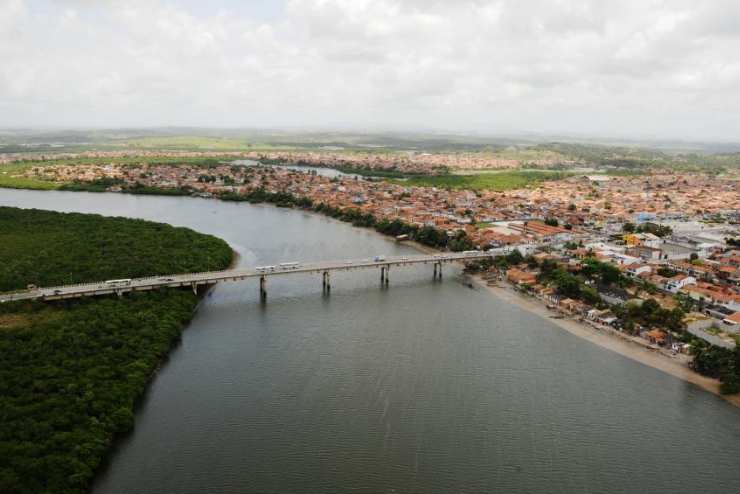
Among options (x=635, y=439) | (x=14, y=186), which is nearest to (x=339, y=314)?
(x=635, y=439)

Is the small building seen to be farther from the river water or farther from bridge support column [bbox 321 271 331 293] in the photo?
bridge support column [bbox 321 271 331 293]

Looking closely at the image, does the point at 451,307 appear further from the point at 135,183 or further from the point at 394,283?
the point at 135,183

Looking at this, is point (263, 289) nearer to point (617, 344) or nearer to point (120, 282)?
point (120, 282)

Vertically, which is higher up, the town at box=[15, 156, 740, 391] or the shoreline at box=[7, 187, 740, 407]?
the town at box=[15, 156, 740, 391]

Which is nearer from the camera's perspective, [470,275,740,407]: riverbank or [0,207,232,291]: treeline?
[470,275,740,407]: riverbank

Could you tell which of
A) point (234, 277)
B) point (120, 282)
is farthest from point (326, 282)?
point (120, 282)

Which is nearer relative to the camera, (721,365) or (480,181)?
(721,365)

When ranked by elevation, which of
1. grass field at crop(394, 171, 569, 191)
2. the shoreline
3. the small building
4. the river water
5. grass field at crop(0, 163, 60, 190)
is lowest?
the river water

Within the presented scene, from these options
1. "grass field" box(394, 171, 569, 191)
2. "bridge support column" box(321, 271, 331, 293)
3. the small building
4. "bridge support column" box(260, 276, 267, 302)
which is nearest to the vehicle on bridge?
"bridge support column" box(260, 276, 267, 302)
